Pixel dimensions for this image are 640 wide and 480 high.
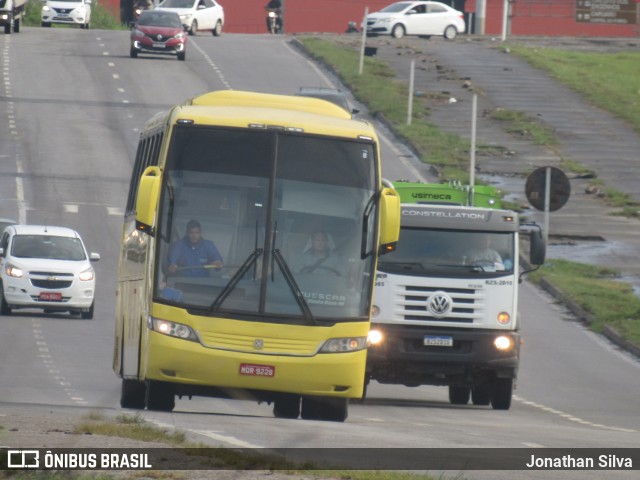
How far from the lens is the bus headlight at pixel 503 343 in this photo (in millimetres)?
20359

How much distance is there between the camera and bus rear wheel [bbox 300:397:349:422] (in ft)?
52.7

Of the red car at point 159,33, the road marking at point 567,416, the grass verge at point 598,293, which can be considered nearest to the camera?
Result: the road marking at point 567,416

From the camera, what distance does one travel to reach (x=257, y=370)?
1522 centimetres

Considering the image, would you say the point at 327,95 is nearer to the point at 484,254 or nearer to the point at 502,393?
the point at 484,254

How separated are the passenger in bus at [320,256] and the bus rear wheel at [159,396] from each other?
6.30 ft

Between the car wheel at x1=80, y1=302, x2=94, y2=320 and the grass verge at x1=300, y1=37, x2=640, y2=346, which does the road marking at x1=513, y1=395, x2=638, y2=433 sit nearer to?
the grass verge at x1=300, y1=37, x2=640, y2=346

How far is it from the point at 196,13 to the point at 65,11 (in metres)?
7.10

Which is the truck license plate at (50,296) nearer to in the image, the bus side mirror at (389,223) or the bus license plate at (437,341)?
the bus license plate at (437,341)

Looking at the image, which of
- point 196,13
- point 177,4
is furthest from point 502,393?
point 177,4

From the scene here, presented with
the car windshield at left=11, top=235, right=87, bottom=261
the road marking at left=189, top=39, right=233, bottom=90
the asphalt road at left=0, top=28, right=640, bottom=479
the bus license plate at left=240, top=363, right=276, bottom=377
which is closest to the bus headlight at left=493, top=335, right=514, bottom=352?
the asphalt road at left=0, top=28, right=640, bottom=479

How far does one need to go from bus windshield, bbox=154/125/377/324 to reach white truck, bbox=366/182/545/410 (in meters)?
4.75

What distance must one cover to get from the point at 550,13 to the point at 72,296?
2323 inches

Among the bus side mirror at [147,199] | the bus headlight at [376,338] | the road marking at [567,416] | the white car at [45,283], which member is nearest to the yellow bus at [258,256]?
the bus side mirror at [147,199]

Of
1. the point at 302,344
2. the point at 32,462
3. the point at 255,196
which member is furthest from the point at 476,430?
the point at 32,462
